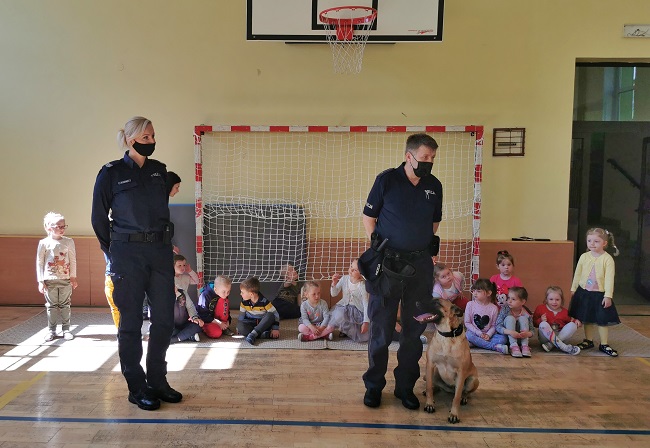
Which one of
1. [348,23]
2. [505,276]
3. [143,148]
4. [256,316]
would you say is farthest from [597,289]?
[143,148]

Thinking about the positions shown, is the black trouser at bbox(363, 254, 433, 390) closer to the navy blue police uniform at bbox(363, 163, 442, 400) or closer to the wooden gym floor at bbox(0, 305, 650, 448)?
the navy blue police uniform at bbox(363, 163, 442, 400)

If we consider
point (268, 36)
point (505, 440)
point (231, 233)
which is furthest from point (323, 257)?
point (505, 440)

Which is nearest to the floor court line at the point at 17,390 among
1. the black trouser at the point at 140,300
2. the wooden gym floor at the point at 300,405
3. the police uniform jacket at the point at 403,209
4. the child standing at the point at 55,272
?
the wooden gym floor at the point at 300,405

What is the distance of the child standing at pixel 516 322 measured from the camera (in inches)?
227

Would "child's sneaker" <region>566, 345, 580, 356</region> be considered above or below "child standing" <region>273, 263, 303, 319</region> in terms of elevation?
below

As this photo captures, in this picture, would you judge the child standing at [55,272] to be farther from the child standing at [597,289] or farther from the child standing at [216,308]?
the child standing at [597,289]

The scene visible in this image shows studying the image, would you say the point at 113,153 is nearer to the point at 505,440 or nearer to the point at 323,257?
the point at 323,257

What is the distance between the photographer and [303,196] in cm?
742

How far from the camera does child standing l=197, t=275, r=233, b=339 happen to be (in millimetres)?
6188

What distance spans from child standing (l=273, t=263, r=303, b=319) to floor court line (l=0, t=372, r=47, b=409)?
2.73m

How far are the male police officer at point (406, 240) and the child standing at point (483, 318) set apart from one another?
65.4 inches

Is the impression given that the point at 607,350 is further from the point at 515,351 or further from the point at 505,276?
the point at 505,276

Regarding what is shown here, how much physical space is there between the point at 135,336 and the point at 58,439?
0.80 metres

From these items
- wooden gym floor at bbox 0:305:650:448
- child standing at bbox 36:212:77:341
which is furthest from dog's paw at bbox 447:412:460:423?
child standing at bbox 36:212:77:341
